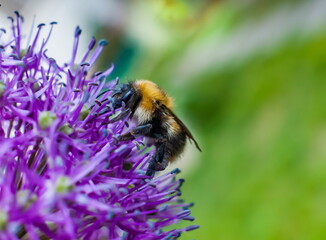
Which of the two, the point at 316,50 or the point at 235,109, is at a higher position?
the point at 316,50

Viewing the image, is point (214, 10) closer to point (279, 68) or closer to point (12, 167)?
point (279, 68)

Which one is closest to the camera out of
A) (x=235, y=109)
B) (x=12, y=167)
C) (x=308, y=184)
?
(x=12, y=167)

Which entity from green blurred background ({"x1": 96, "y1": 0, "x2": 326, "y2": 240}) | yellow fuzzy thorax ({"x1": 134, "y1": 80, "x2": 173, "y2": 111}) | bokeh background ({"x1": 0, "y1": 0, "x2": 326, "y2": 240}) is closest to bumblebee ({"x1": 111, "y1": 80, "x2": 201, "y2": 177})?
yellow fuzzy thorax ({"x1": 134, "y1": 80, "x2": 173, "y2": 111})

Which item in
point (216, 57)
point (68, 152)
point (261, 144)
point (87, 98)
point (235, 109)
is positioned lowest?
point (68, 152)

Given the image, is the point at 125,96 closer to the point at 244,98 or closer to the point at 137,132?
the point at 137,132

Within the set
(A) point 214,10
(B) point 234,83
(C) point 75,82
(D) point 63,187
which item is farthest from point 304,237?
(A) point 214,10

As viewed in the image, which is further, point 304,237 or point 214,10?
point 214,10

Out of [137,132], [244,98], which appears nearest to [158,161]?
[137,132]

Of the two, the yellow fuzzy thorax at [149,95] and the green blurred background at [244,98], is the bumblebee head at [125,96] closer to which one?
the yellow fuzzy thorax at [149,95]
